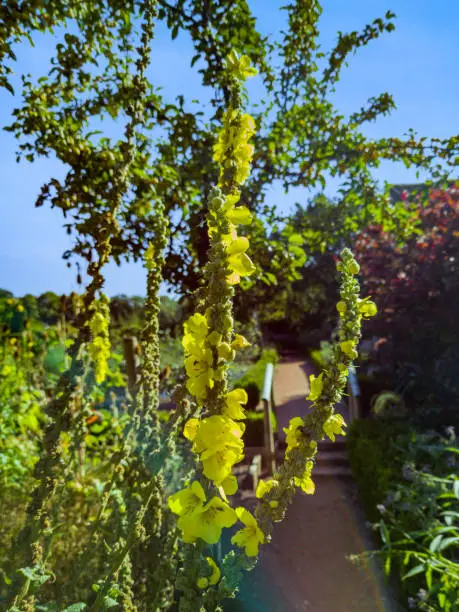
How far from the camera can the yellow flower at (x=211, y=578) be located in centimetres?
86

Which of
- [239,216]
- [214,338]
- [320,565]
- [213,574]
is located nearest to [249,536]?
[213,574]

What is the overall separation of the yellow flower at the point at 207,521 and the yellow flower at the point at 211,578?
88 mm

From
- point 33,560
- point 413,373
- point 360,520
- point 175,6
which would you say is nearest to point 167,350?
point 413,373

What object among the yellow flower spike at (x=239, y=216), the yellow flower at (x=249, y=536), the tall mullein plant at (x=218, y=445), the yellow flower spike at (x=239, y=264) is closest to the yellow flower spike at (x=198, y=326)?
the tall mullein plant at (x=218, y=445)

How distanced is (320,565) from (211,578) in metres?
3.53

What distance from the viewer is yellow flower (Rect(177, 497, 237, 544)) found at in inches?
32.4

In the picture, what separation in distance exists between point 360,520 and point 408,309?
2.62m

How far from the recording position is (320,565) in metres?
3.88

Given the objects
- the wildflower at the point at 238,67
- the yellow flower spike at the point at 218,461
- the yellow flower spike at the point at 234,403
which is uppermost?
the wildflower at the point at 238,67

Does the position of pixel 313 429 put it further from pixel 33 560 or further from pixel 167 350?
pixel 167 350

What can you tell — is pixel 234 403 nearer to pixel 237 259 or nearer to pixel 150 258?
pixel 237 259

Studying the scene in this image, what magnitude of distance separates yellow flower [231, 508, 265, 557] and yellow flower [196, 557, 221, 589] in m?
0.06

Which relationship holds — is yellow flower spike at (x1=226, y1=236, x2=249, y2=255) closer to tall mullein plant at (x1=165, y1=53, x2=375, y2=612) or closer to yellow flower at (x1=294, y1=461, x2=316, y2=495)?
tall mullein plant at (x1=165, y1=53, x2=375, y2=612)

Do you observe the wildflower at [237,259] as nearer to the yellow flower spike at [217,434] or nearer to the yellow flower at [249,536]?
the yellow flower spike at [217,434]
